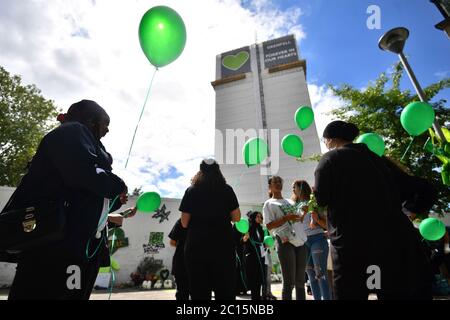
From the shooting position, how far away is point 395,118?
8.85 meters

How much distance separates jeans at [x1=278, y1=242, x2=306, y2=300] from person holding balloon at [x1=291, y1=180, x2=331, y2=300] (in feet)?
0.45

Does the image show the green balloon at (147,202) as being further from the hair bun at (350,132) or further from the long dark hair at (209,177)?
the hair bun at (350,132)

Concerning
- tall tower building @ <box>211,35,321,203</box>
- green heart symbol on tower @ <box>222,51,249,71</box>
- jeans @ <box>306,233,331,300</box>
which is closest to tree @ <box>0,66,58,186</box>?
tall tower building @ <box>211,35,321,203</box>

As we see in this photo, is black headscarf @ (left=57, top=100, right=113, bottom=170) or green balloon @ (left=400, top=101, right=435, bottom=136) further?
green balloon @ (left=400, top=101, right=435, bottom=136)

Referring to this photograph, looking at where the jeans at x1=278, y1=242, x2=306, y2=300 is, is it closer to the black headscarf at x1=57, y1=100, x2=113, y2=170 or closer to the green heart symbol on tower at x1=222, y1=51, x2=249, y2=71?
the black headscarf at x1=57, y1=100, x2=113, y2=170

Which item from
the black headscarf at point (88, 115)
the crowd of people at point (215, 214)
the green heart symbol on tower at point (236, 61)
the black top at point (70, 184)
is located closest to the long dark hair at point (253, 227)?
the crowd of people at point (215, 214)

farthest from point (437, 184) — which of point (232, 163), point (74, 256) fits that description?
point (232, 163)

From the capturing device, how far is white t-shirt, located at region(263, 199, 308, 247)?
2.90 meters

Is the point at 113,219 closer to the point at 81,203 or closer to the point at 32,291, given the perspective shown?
the point at 81,203

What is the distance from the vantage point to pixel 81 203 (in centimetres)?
128

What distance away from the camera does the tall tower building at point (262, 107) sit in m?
25.7

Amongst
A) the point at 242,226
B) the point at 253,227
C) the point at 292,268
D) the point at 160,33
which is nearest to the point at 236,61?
the point at 253,227

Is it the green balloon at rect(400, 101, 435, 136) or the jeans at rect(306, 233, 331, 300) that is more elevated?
the green balloon at rect(400, 101, 435, 136)

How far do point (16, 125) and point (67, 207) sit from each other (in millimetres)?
19218
